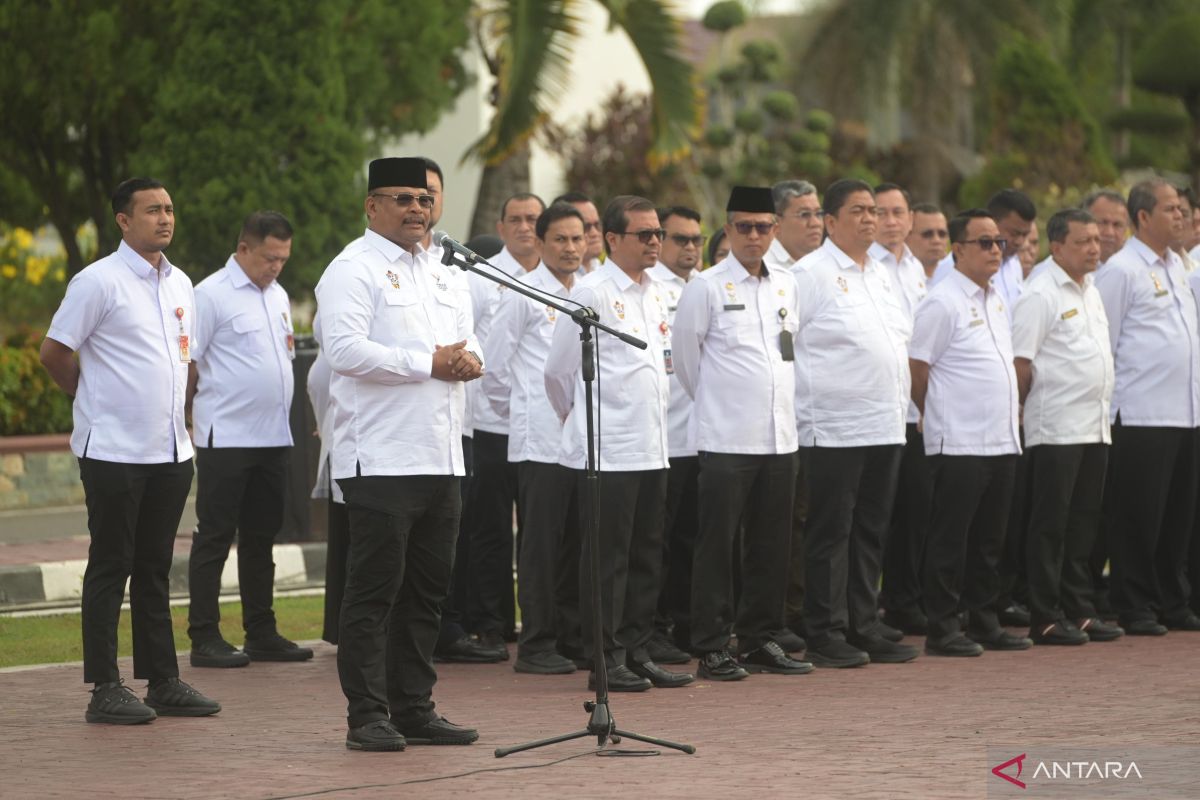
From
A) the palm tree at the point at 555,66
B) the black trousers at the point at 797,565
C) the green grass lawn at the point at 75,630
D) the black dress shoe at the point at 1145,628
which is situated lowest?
the green grass lawn at the point at 75,630

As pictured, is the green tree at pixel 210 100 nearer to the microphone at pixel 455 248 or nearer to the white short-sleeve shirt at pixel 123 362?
the white short-sleeve shirt at pixel 123 362

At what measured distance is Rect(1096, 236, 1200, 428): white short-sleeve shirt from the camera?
11.7m

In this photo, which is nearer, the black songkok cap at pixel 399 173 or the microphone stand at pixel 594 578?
the microphone stand at pixel 594 578

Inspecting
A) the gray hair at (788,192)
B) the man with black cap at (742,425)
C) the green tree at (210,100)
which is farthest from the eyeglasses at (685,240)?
the green tree at (210,100)

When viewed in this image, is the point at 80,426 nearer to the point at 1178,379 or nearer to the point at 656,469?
the point at 656,469

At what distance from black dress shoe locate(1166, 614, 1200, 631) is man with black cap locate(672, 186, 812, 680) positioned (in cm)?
294

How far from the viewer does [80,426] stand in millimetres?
8562

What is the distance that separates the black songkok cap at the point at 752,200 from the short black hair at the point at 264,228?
2533 mm

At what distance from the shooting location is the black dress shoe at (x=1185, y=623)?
38.2 ft

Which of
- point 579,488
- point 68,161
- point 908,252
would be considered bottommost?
point 579,488

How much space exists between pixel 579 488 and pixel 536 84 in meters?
10.9

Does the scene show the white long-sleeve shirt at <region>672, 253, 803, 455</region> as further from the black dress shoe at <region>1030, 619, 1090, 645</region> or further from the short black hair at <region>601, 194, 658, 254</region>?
the black dress shoe at <region>1030, 619, 1090, 645</region>

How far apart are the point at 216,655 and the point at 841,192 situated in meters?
4.10

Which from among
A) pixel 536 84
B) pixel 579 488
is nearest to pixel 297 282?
pixel 536 84
